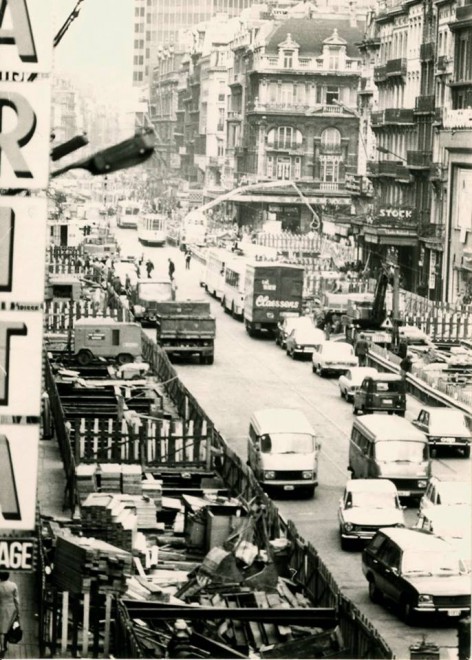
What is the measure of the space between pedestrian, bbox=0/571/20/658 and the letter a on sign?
374 centimetres

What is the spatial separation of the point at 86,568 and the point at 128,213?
72.7 feet

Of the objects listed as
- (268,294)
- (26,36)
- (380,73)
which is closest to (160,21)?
(26,36)

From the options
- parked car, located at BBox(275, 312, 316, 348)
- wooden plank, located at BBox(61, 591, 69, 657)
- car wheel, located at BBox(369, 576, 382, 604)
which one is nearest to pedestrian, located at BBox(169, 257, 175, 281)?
parked car, located at BBox(275, 312, 316, 348)

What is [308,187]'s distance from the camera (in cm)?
4172

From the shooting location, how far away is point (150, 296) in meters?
45.9

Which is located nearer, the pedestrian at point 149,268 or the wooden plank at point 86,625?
the wooden plank at point 86,625

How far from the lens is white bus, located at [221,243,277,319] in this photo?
146 feet

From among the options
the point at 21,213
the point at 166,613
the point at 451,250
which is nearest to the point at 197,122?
the point at 451,250

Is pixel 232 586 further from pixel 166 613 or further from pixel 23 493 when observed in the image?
pixel 23 493

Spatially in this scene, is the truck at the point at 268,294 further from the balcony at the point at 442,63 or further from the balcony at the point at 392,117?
the balcony at the point at 442,63

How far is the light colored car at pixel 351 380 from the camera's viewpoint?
112ft

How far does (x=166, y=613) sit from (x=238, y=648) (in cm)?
78

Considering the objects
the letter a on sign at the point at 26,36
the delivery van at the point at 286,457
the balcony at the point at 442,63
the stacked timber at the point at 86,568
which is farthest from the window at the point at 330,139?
the letter a on sign at the point at 26,36

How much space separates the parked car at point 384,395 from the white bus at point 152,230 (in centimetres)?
895
